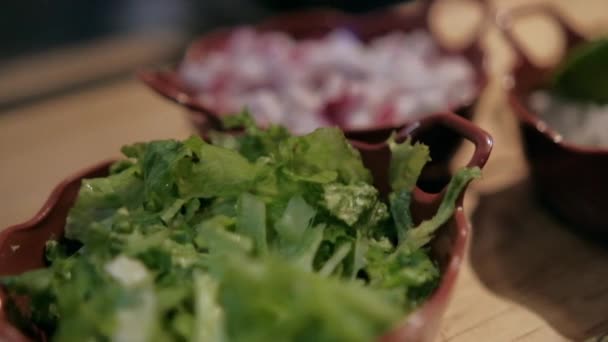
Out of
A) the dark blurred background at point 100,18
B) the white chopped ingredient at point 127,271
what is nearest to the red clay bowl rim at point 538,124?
the white chopped ingredient at point 127,271

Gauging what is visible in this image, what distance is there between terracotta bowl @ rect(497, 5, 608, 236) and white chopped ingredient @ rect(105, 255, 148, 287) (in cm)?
49

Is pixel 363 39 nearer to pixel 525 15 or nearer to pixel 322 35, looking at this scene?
pixel 322 35

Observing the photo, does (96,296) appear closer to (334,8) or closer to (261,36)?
(261,36)

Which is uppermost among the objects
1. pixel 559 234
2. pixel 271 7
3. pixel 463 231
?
pixel 463 231

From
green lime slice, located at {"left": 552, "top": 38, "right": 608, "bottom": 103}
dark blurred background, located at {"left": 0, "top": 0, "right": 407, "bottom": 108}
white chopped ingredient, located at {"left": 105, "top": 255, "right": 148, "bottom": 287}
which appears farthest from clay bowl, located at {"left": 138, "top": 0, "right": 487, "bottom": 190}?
white chopped ingredient, located at {"left": 105, "top": 255, "right": 148, "bottom": 287}

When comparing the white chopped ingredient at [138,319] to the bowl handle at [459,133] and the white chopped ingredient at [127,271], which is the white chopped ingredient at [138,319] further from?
Result: the bowl handle at [459,133]

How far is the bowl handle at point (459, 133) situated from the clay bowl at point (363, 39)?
0.31ft

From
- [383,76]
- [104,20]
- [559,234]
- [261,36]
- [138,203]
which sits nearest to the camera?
[138,203]

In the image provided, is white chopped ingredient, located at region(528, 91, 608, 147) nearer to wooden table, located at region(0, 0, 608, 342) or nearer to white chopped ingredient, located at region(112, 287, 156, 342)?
wooden table, located at region(0, 0, 608, 342)

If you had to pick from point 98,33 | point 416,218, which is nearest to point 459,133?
point 416,218

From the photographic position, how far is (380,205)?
64 centimetres

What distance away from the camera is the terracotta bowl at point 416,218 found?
1.60ft

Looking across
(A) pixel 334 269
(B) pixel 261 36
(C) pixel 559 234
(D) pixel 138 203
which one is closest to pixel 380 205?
(A) pixel 334 269

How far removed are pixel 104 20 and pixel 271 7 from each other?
44 centimetres
